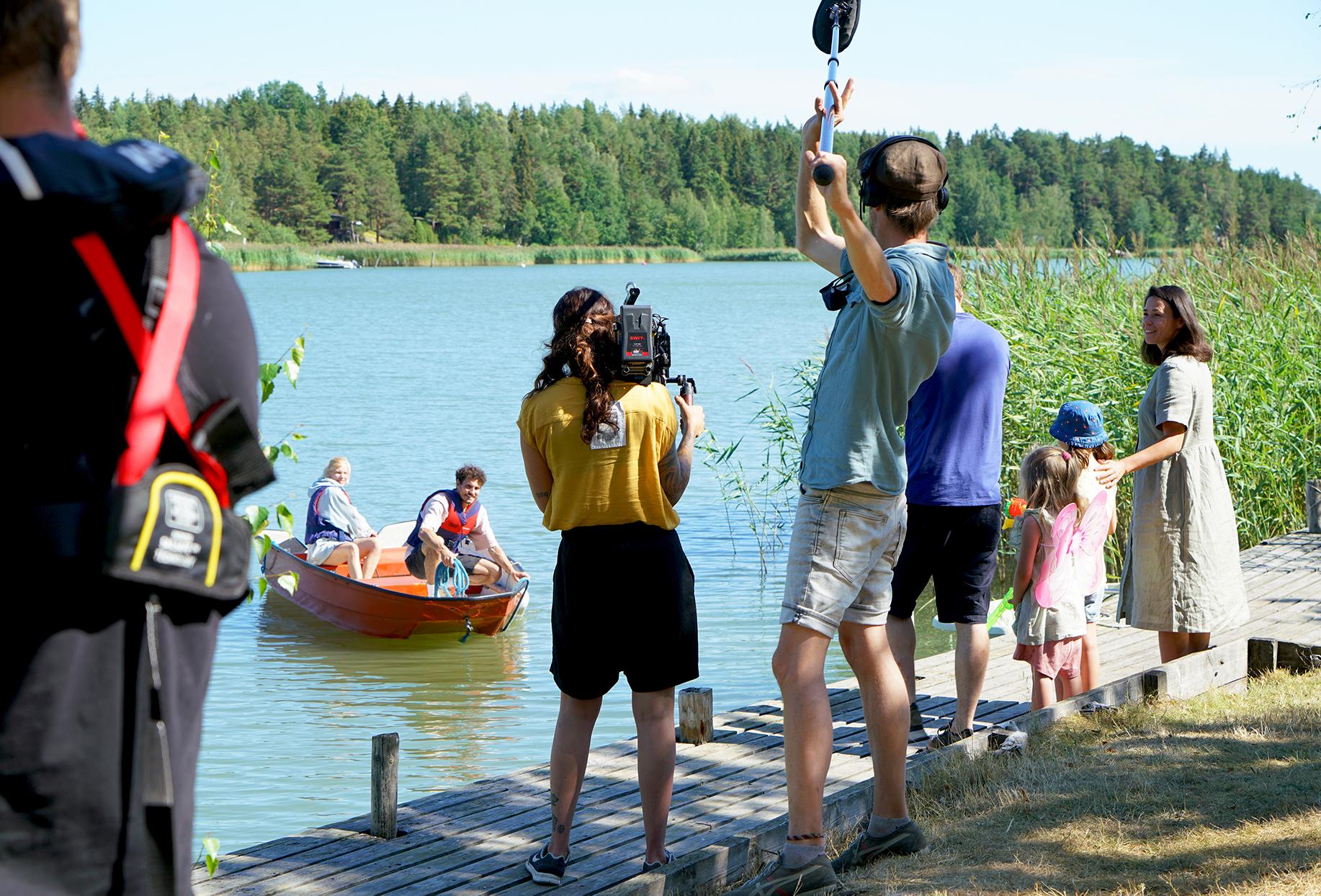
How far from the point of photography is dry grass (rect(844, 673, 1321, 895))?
3879 millimetres

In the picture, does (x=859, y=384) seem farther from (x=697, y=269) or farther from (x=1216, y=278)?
(x=697, y=269)

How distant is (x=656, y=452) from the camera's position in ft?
13.4

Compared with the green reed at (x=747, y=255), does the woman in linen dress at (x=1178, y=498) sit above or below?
below

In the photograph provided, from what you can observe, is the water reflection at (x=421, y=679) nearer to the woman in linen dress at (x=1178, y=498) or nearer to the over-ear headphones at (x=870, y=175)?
the woman in linen dress at (x=1178, y=498)

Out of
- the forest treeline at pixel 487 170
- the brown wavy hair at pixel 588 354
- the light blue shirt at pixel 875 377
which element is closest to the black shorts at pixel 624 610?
the brown wavy hair at pixel 588 354

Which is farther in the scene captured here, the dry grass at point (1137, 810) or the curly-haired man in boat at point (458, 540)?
the curly-haired man in boat at point (458, 540)

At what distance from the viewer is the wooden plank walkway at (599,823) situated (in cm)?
432

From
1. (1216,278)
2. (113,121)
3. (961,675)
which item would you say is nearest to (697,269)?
(113,121)

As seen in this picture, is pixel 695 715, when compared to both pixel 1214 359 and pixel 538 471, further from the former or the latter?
pixel 1214 359

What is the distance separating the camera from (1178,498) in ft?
19.5

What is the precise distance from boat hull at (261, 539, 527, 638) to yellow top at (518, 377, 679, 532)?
7.82 metres

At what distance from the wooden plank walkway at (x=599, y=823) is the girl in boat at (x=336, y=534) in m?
6.73

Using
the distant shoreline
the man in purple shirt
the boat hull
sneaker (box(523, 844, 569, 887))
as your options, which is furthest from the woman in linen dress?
the distant shoreline

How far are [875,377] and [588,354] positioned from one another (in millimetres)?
842
